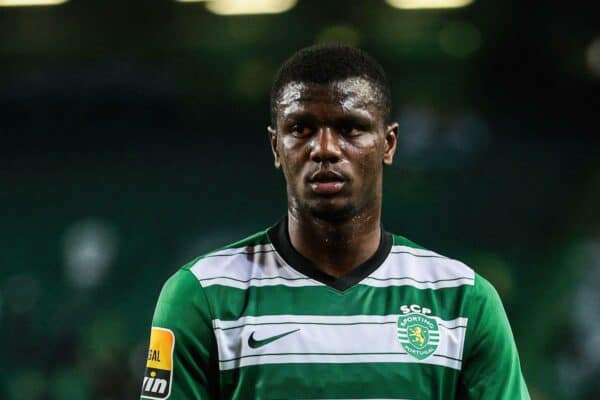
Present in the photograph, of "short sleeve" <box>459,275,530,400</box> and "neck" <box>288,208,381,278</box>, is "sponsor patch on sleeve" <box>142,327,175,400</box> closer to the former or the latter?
"neck" <box>288,208,381,278</box>

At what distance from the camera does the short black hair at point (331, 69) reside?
6.83 feet

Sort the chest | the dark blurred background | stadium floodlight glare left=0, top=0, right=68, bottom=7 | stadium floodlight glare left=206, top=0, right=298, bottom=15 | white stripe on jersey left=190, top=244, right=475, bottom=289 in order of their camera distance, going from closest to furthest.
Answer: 1. the chest
2. white stripe on jersey left=190, top=244, right=475, bottom=289
3. the dark blurred background
4. stadium floodlight glare left=206, top=0, right=298, bottom=15
5. stadium floodlight glare left=0, top=0, right=68, bottom=7

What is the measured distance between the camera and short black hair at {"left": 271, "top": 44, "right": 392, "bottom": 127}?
208 centimetres

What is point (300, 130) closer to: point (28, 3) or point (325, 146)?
point (325, 146)

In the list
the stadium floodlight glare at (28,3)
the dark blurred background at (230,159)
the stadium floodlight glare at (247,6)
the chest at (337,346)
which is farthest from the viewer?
the stadium floodlight glare at (28,3)

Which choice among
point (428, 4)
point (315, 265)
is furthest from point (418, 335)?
point (428, 4)

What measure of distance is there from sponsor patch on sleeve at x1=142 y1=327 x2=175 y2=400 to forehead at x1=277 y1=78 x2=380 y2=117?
0.55m

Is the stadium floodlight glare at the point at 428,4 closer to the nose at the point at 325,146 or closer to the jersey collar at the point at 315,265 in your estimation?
the jersey collar at the point at 315,265

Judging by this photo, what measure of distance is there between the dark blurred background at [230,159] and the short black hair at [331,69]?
4843mm

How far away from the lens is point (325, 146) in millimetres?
2029

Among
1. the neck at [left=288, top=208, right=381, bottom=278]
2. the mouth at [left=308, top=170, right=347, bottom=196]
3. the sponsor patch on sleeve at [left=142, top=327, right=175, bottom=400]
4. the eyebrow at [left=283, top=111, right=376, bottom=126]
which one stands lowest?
the sponsor patch on sleeve at [left=142, top=327, right=175, bottom=400]

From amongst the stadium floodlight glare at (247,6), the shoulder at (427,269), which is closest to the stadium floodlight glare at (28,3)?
the stadium floodlight glare at (247,6)

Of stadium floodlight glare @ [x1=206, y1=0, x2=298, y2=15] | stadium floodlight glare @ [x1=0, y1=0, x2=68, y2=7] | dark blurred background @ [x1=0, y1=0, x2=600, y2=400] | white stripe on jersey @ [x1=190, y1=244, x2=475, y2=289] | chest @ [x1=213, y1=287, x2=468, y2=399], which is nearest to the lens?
chest @ [x1=213, y1=287, x2=468, y2=399]

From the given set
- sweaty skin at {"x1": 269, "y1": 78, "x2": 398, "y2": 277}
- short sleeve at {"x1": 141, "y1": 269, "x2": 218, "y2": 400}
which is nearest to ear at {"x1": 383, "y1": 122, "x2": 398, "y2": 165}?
sweaty skin at {"x1": 269, "y1": 78, "x2": 398, "y2": 277}
